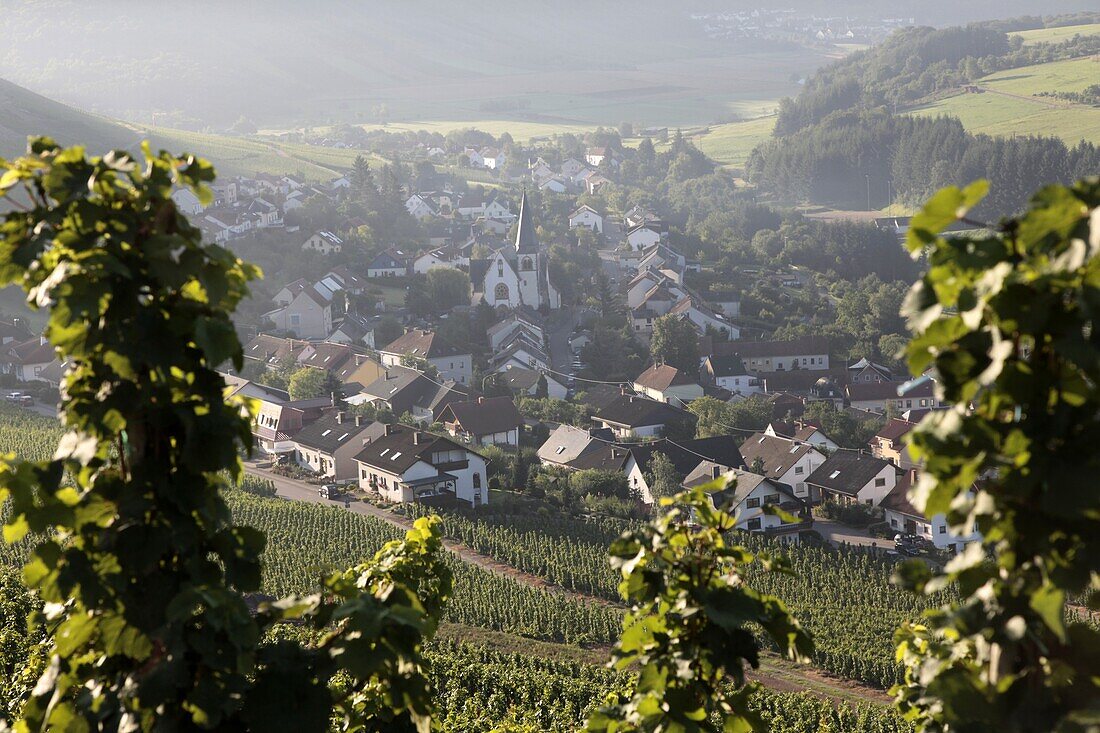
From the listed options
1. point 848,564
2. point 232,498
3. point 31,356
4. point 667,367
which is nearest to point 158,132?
point 31,356

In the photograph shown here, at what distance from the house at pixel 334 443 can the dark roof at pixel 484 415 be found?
3458 mm

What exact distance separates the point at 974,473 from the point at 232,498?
2961 cm

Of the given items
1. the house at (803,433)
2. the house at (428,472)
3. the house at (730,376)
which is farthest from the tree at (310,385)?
the house at (803,433)

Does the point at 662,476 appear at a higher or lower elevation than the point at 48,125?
lower

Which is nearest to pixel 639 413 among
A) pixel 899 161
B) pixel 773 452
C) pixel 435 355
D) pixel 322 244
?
pixel 773 452

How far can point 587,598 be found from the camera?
82.5 ft

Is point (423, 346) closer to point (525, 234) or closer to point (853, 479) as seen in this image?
point (525, 234)

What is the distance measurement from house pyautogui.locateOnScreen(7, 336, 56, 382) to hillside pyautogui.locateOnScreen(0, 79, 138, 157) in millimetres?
35973

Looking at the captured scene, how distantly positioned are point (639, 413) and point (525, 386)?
22.5 ft

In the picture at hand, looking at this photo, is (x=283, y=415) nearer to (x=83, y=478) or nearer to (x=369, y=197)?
(x=83, y=478)

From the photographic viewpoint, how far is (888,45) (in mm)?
164625

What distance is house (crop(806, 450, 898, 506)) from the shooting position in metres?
33.4

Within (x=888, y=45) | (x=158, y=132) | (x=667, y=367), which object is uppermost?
A: (x=888, y=45)

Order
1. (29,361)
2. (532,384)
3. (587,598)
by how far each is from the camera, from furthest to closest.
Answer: (532,384)
(29,361)
(587,598)
